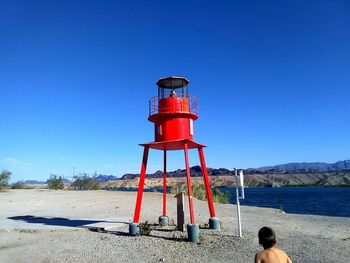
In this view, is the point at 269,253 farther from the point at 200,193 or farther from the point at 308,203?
the point at 308,203

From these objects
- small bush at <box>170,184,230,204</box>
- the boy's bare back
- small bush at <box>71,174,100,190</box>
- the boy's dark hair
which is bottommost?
the boy's bare back

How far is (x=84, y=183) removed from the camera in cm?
6556

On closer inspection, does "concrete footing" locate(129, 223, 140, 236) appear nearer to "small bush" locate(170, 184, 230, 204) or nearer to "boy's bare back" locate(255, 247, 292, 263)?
"boy's bare back" locate(255, 247, 292, 263)

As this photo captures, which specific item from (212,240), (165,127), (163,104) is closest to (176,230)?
(212,240)

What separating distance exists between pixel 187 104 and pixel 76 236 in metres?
7.54

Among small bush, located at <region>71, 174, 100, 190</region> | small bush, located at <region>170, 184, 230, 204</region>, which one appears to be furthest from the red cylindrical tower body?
small bush, located at <region>71, 174, 100, 190</region>

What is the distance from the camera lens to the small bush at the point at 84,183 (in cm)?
6544

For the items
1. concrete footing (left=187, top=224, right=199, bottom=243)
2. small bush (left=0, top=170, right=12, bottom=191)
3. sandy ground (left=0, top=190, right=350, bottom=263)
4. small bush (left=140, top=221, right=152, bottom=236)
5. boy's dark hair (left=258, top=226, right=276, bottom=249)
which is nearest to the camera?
boy's dark hair (left=258, top=226, right=276, bottom=249)

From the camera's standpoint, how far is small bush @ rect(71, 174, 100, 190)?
215 feet

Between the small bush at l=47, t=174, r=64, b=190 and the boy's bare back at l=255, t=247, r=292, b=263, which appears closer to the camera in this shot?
the boy's bare back at l=255, t=247, r=292, b=263

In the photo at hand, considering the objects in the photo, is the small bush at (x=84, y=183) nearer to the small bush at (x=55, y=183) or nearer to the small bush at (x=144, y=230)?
the small bush at (x=55, y=183)

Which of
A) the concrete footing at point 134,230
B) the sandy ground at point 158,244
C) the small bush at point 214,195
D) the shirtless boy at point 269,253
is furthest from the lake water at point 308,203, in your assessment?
the shirtless boy at point 269,253

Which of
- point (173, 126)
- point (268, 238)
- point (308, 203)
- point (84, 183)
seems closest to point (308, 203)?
point (308, 203)

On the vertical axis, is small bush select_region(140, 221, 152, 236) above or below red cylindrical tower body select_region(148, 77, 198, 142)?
below
